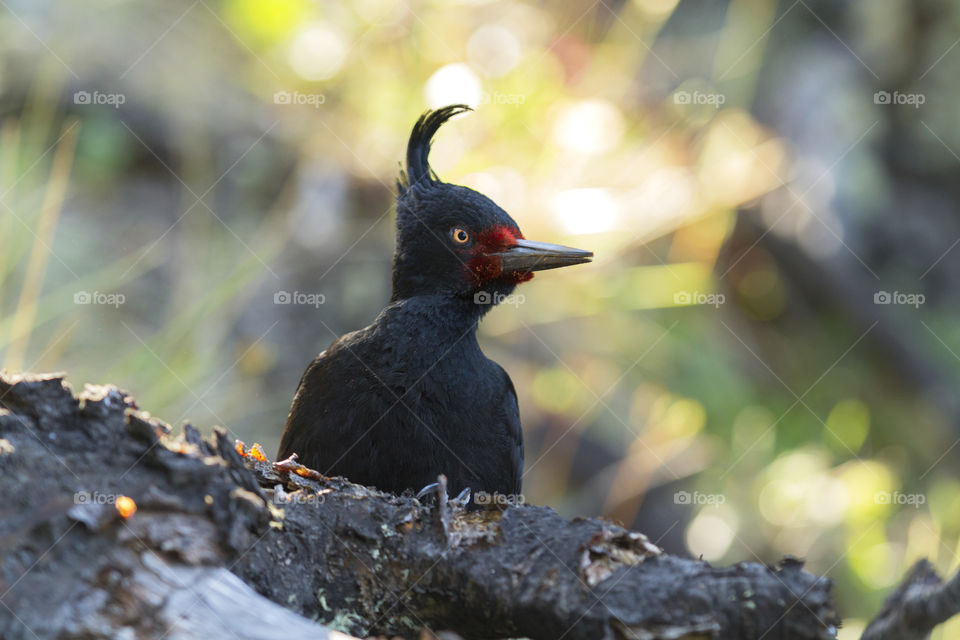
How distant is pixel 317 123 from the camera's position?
6.91 meters

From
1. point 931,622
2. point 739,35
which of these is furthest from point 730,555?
point 931,622

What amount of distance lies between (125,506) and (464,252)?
6.00ft

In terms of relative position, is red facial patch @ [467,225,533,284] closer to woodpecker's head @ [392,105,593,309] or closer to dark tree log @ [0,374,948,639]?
woodpecker's head @ [392,105,593,309]

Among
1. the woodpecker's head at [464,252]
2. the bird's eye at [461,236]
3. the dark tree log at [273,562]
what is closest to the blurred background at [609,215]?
the woodpecker's head at [464,252]

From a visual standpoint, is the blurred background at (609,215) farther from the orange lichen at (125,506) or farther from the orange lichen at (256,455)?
the orange lichen at (125,506)

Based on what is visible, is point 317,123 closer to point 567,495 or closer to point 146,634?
point 567,495

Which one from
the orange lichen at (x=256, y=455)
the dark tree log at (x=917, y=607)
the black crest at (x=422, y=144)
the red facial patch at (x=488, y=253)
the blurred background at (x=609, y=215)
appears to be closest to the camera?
the dark tree log at (x=917, y=607)

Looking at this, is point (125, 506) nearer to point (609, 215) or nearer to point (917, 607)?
point (917, 607)

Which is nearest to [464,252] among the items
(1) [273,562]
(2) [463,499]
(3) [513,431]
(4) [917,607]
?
(3) [513,431]

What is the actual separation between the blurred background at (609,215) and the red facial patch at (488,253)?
8.31ft

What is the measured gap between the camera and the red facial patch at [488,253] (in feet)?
10.6

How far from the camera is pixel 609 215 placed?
243 inches

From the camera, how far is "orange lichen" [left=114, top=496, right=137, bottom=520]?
1580 millimetres

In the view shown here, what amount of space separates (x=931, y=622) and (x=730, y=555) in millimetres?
4420
